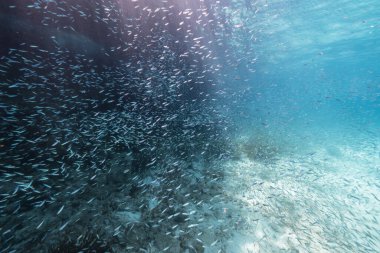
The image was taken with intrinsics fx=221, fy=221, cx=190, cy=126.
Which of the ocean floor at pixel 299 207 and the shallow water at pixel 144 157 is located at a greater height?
the shallow water at pixel 144 157

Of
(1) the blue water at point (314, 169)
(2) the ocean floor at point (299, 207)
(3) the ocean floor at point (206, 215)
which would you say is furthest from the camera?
(1) the blue water at point (314, 169)

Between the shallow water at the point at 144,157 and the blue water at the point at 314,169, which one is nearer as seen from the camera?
the shallow water at the point at 144,157

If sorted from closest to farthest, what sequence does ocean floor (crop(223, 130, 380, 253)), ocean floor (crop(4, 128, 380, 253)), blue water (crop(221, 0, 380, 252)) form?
ocean floor (crop(4, 128, 380, 253))
ocean floor (crop(223, 130, 380, 253))
blue water (crop(221, 0, 380, 252))

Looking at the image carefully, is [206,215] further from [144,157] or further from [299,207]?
[144,157]

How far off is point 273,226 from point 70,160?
9.09 m

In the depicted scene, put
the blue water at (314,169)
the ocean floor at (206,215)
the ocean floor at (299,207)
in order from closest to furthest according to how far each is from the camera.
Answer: the ocean floor at (206,215)
the ocean floor at (299,207)
the blue water at (314,169)

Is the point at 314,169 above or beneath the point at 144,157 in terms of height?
beneath

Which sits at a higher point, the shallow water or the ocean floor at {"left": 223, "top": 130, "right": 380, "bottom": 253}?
the shallow water

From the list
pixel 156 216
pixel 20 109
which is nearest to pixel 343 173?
pixel 156 216

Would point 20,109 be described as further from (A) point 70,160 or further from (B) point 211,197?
(B) point 211,197

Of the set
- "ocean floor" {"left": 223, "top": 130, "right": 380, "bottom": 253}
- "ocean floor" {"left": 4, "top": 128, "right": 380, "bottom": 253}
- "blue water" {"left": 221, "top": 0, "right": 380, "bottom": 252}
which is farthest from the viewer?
"blue water" {"left": 221, "top": 0, "right": 380, "bottom": 252}

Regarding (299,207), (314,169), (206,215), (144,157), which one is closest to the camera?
(206,215)

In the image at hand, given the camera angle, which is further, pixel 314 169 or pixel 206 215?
pixel 314 169

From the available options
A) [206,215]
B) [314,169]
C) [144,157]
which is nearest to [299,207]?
[206,215]
